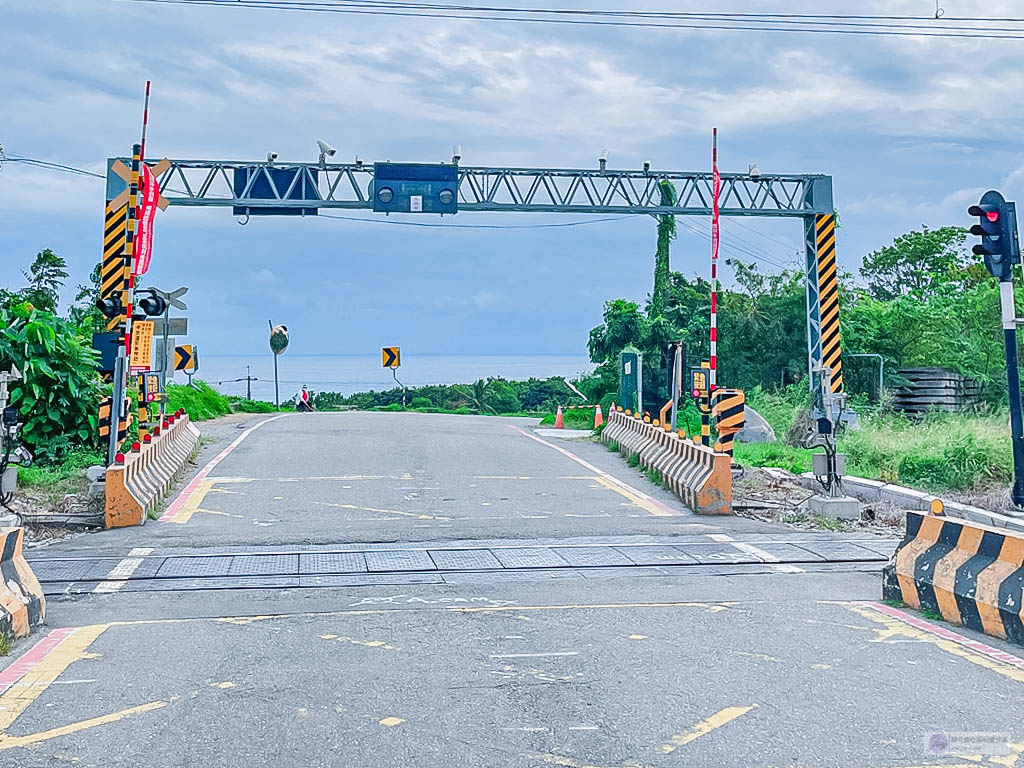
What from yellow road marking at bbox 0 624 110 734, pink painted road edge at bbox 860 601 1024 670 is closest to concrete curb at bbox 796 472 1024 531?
pink painted road edge at bbox 860 601 1024 670

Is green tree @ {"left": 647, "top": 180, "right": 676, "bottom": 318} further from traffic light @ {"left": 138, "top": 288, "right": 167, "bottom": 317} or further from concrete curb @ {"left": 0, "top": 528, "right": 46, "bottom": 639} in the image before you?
concrete curb @ {"left": 0, "top": 528, "right": 46, "bottom": 639}

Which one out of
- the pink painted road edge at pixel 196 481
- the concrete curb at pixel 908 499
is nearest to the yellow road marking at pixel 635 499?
the concrete curb at pixel 908 499

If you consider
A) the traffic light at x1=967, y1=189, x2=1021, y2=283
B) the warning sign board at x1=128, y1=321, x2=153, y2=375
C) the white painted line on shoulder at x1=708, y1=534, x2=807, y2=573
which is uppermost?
the traffic light at x1=967, y1=189, x2=1021, y2=283

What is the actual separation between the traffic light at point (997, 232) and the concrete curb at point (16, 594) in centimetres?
995

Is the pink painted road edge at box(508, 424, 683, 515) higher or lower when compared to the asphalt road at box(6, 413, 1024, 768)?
higher

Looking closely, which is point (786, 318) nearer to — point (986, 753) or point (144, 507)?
point (144, 507)

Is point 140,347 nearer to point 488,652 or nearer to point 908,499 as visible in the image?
point 488,652

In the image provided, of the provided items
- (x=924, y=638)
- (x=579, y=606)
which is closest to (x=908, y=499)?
(x=924, y=638)

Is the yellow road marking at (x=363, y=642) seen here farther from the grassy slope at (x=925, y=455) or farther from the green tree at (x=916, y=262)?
the green tree at (x=916, y=262)

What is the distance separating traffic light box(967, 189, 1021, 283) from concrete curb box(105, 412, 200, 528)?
32.7 feet

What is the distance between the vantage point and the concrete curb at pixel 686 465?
1420cm

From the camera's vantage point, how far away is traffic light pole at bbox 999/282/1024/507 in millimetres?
11688

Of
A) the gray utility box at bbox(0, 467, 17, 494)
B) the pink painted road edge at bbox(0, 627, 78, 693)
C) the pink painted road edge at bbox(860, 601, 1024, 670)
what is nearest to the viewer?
the pink painted road edge at bbox(0, 627, 78, 693)

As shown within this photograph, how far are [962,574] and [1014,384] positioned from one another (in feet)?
14.5
